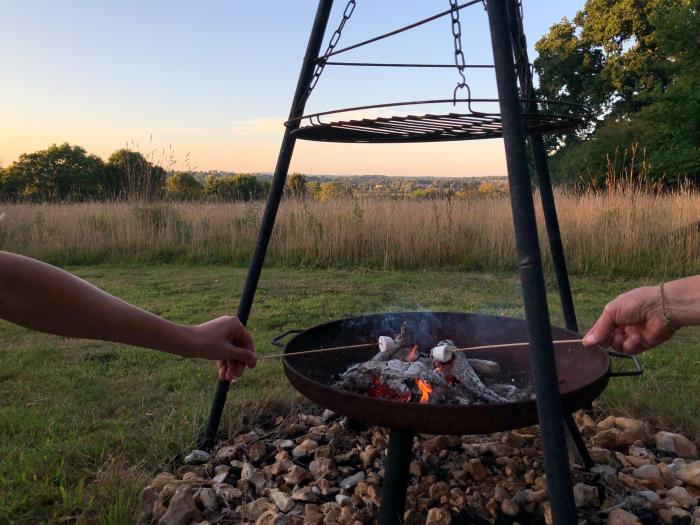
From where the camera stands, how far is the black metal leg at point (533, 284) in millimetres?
1023

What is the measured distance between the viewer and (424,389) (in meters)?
1.73

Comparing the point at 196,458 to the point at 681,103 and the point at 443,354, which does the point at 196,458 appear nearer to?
the point at 443,354

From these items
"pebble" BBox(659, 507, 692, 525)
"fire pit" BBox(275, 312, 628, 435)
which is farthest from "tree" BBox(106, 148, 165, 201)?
"pebble" BBox(659, 507, 692, 525)

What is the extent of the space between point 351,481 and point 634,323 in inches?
42.3

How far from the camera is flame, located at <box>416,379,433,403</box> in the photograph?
1721 mm

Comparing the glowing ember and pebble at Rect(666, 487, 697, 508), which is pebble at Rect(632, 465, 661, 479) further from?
the glowing ember

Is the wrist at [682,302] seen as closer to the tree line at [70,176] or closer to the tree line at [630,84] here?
the tree line at [630,84]

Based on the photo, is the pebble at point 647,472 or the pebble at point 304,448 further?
the pebble at point 304,448

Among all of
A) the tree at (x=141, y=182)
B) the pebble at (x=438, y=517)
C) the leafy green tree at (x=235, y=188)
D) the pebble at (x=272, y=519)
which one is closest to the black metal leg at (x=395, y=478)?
the pebble at (x=438, y=517)

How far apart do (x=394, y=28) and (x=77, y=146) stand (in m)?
26.1

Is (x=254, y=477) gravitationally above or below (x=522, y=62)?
below

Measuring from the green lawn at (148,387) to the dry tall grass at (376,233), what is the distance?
603mm

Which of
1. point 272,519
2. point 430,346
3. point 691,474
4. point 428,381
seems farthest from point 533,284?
point 691,474

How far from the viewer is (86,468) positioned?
205cm
